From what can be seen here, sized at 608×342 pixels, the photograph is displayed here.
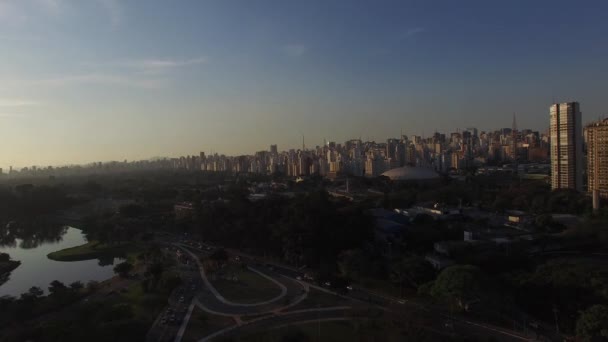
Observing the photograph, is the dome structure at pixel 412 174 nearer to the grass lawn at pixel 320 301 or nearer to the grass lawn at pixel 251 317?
the grass lawn at pixel 320 301

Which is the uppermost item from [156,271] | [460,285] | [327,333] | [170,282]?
[460,285]

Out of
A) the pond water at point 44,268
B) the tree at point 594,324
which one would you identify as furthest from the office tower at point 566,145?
the pond water at point 44,268

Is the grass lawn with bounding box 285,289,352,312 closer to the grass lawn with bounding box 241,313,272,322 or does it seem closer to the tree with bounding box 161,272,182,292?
the grass lawn with bounding box 241,313,272,322

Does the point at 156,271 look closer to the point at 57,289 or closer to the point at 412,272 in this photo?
the point at 57,289

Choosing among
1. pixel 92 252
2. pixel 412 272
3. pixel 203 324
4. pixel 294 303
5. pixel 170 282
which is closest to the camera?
pixel 203 324

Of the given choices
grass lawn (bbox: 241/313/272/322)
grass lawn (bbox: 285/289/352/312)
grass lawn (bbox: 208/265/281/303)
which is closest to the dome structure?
grass lawn (bbox: 208/265/281/303)

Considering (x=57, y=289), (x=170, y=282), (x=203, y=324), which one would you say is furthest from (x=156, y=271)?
(x=203, y=324)
